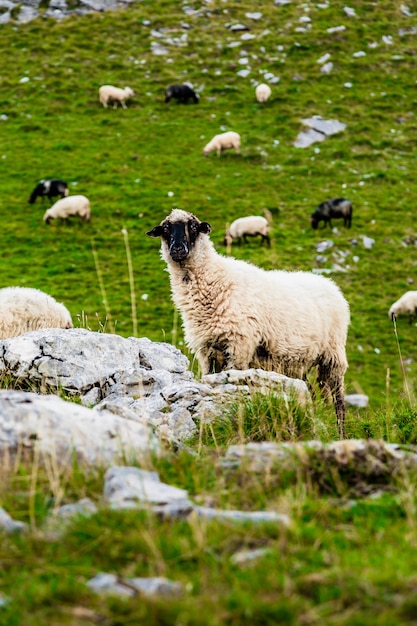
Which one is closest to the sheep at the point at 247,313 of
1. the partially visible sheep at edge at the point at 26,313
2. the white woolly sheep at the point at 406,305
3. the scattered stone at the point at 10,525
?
the partially visible sheep at edge at the point at 26,313

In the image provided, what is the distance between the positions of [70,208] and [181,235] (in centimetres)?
2244

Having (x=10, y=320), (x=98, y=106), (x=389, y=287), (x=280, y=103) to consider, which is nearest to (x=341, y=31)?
(x=280, y=103)

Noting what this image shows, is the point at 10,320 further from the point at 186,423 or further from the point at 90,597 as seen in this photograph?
the point at 90,597

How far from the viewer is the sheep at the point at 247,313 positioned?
10453 mm

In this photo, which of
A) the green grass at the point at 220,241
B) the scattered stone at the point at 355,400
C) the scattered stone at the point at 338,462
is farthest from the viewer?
the scattered stone at the point at 355,400

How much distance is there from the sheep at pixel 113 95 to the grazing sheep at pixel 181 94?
7.33 feet

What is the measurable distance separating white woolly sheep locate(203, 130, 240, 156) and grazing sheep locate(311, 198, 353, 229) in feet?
24.3

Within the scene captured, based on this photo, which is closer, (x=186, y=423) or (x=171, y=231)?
(x=186, y=423)

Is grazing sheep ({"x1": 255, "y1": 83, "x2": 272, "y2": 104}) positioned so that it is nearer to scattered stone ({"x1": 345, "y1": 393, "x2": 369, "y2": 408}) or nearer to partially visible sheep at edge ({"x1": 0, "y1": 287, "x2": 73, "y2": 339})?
scattered stone ({"x1": 345, "y1": 393, "x2": 369, "y2": 408})

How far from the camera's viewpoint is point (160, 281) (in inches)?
1151

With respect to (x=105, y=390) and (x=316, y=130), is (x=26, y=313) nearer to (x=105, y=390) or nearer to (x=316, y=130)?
(x=105, y=390)

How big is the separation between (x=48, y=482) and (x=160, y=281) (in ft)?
80.6

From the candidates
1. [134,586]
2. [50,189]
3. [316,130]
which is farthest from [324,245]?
[134,586]

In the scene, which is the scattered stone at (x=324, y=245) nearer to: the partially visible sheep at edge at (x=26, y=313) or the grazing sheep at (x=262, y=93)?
the grazing sheep at (x=262, y=93)
